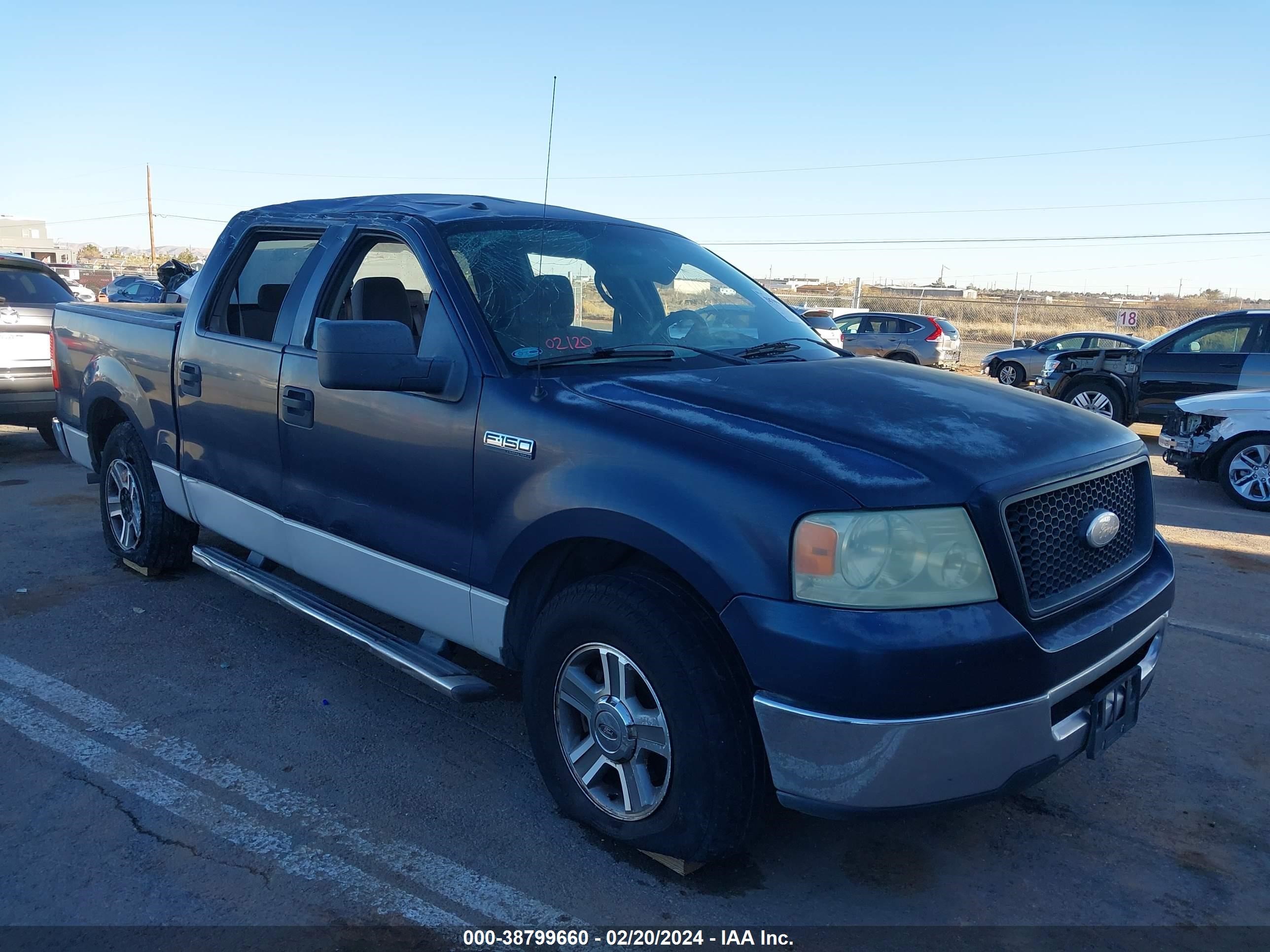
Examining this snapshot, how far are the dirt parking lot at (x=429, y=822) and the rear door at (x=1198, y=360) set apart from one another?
8356mm

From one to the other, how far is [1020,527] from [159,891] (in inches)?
103

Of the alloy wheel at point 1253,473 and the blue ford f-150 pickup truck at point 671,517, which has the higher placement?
the blue ford f-150 pickup truck at point 671,517

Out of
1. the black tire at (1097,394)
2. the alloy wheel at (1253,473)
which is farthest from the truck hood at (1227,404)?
the black tire at (1097,394)

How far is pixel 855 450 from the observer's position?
2562 millimetres

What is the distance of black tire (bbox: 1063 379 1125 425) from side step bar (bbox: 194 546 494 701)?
36.9ft

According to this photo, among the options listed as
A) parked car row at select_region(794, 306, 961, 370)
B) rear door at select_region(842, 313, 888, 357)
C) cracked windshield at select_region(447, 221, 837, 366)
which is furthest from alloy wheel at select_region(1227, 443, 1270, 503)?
rear door at select_region(842, 313, 888, 357)

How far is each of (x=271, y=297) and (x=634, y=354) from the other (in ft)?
6.76

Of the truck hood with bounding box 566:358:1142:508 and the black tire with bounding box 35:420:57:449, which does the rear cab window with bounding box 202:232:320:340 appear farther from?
the black tire with bounding box 35:420:57:449

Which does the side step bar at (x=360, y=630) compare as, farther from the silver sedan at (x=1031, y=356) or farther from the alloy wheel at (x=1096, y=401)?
the silver sedan at (x=1031, y=356)

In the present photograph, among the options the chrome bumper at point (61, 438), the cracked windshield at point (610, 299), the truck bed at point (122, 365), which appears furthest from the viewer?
the chrome bumper at point (61, 438)

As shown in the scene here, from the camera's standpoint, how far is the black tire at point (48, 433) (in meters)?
9.23

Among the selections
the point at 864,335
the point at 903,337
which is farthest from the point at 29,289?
the point at 903,337

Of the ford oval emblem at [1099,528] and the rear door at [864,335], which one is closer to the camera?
the ford oval emblem at [1099,528]

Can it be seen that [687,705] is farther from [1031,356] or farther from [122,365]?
[1031,356]
